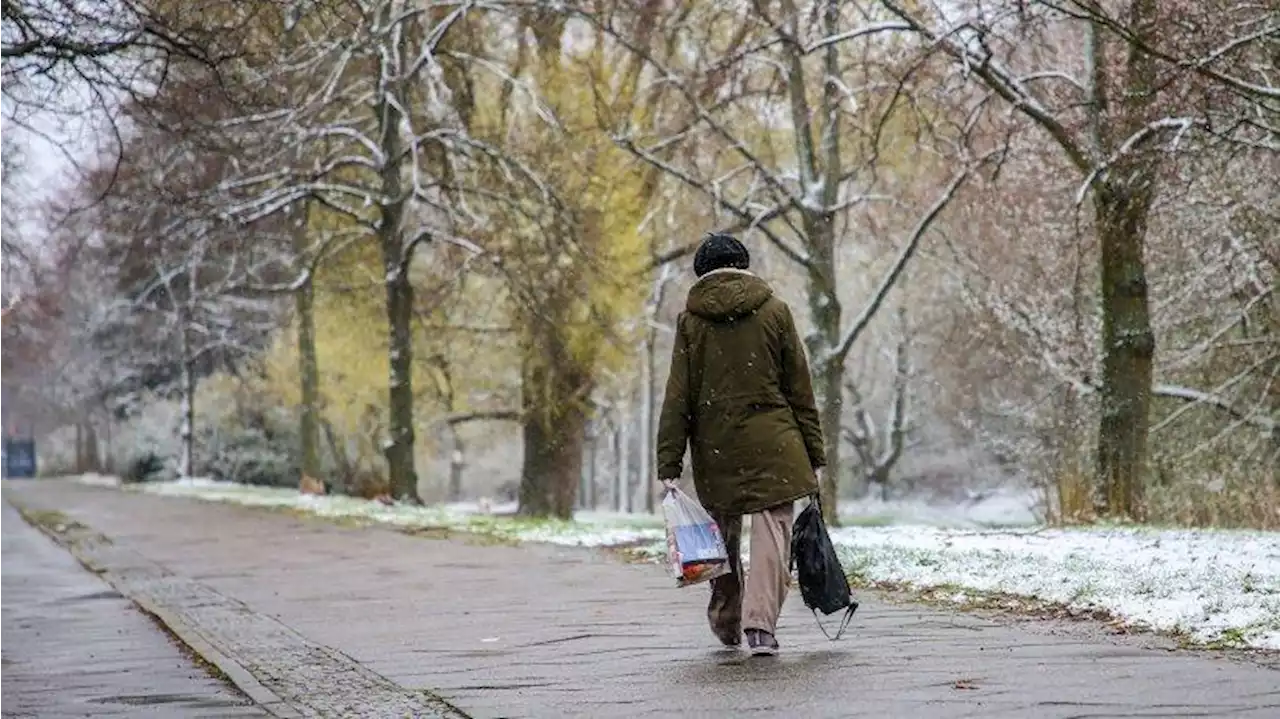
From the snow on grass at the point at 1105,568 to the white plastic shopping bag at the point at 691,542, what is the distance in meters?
2.27

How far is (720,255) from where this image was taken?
8.88 meters

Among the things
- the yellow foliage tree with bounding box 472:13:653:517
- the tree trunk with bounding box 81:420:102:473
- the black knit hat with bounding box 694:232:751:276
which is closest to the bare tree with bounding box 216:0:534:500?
the yellow foliage tree with bounding box 472:13:653:517

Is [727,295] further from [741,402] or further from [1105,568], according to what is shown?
[1105,568]

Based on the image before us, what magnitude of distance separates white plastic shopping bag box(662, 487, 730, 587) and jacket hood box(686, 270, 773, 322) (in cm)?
87

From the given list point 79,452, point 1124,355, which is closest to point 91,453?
point 79,452

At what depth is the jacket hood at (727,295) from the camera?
870 centimetres

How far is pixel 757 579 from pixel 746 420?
0.76m

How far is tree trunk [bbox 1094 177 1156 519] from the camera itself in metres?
18.5

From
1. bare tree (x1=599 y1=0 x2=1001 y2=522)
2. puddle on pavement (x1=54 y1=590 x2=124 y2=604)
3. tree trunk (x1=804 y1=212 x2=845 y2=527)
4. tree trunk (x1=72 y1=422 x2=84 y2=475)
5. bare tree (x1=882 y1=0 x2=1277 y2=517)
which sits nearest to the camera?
puddle on pavement (x1=54 y1=590 x2=124 y2=604)

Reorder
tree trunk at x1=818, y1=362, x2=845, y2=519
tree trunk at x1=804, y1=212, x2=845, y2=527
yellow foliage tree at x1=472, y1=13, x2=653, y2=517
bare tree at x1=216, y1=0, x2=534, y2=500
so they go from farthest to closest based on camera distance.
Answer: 1. yellow foliage tree at x1=472, y1=13, x2=653, y2=517
2. bare tree at x1=216, y1=0, x2=534, y2=500
3. tree trunk at x1=804, y1=212, x2=845, y2=527
4. tree trunk at x1=818, y1=362, x2=845, y2=519

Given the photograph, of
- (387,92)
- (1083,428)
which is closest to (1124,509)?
(1083,428)

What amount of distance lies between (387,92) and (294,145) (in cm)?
195

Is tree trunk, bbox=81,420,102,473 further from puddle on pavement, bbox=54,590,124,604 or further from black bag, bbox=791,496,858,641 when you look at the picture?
black bag, bbox=791,496,858,641

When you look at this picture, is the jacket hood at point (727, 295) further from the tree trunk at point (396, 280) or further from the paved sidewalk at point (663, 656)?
the tree trunk at point (396, 280)
